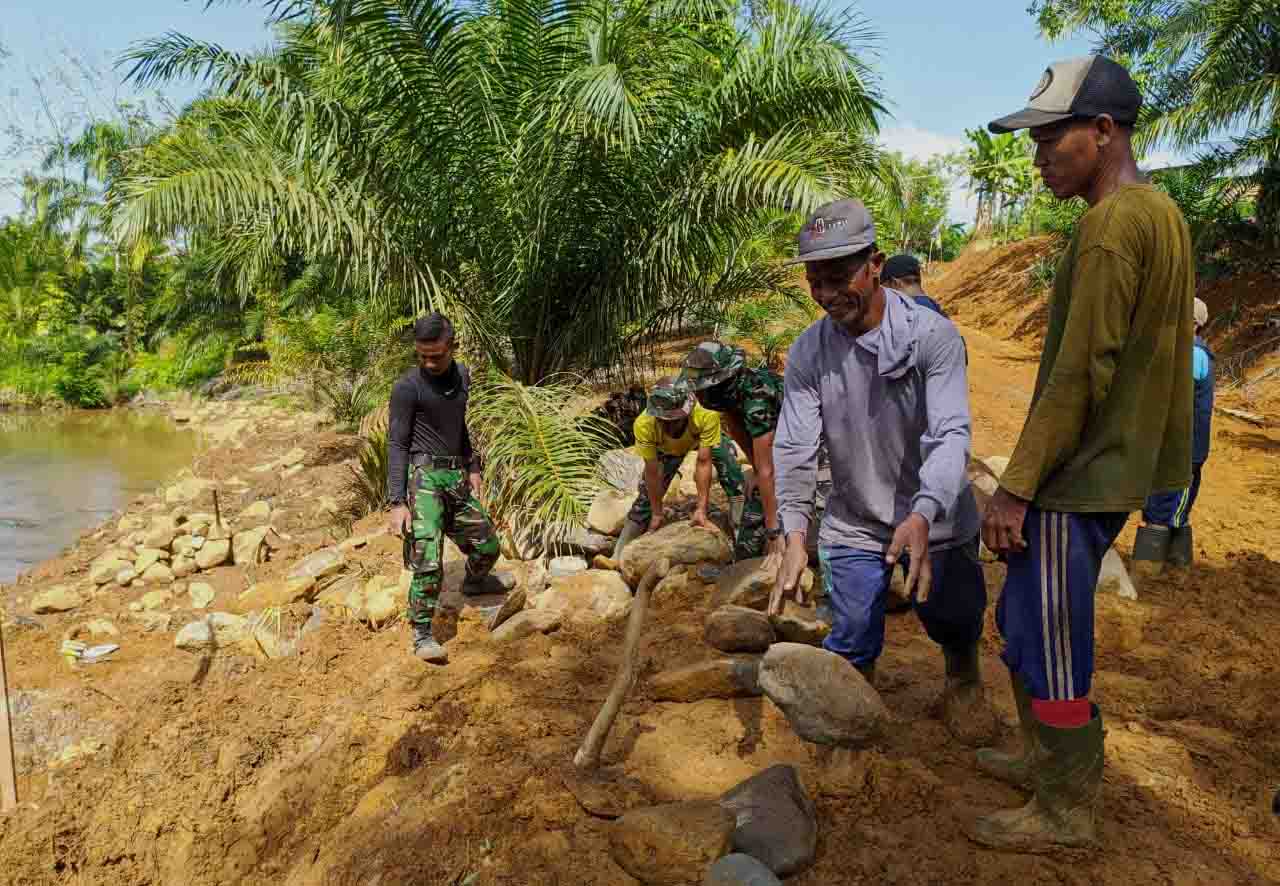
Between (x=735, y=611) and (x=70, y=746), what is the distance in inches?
134

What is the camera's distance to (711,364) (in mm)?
4668

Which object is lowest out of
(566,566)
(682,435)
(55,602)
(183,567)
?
(55,602)

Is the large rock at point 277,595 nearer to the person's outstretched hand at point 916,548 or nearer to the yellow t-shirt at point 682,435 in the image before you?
the yellow t-shirt at point 682,435

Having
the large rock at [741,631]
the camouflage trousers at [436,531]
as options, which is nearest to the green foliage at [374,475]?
the camouflage trousers at [436,531]

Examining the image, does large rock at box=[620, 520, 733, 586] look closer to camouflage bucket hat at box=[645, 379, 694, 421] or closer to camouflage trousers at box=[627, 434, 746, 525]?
camouflage trousers at box=[627, 434, 746, 525]

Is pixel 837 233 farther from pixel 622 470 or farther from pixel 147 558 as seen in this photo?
pixel 147 558

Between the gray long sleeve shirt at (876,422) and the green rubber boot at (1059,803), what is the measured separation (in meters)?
0.65

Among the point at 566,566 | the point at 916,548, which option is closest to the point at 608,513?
the point at 566,566

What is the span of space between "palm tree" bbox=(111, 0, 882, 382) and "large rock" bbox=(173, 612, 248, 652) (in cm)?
290

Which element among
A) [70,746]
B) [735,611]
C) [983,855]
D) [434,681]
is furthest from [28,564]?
[983,855]

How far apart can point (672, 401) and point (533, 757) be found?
7.73ft

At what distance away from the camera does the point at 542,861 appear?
2.56 metres

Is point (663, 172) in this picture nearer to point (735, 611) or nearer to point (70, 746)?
point (735, 611)

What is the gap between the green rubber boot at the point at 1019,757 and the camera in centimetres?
250
